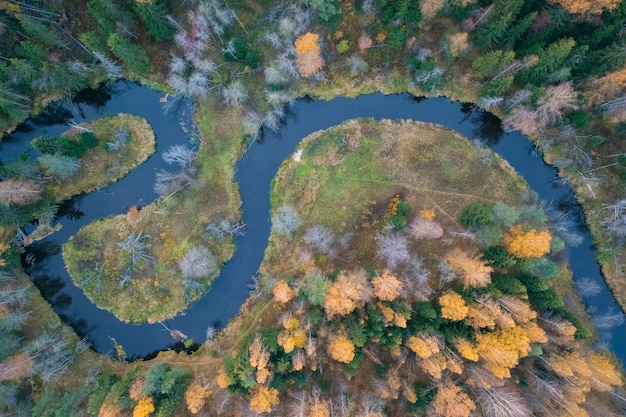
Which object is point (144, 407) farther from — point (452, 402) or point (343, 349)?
point (452, 402)

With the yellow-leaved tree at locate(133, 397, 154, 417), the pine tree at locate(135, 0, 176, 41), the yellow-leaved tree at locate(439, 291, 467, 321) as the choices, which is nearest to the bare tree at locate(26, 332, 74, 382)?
the yellow-leaved tree at locate(133, 397, 154, 417)

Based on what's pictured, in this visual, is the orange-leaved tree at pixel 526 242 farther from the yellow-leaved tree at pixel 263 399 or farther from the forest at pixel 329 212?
the yellow-leaved tree at pixel 263 399

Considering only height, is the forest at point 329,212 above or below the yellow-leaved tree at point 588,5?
below

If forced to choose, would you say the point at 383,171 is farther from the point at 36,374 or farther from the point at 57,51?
the point at 36,374

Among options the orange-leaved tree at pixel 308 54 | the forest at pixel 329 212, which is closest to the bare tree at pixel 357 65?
the forest at pixel 329 212

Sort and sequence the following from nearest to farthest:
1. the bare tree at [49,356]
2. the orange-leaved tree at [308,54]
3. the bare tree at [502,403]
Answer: the bare tree at [502,403]
the orange-leaved tree at [308,54]
the bare tree at [49,356]

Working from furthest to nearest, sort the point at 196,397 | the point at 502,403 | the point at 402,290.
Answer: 1. the point at 196,397
2. the point at 402,290
3. the point at 502,403

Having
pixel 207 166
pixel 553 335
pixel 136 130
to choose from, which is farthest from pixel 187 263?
pixel 553 335

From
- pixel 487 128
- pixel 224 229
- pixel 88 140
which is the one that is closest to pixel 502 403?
pixel 487 128
